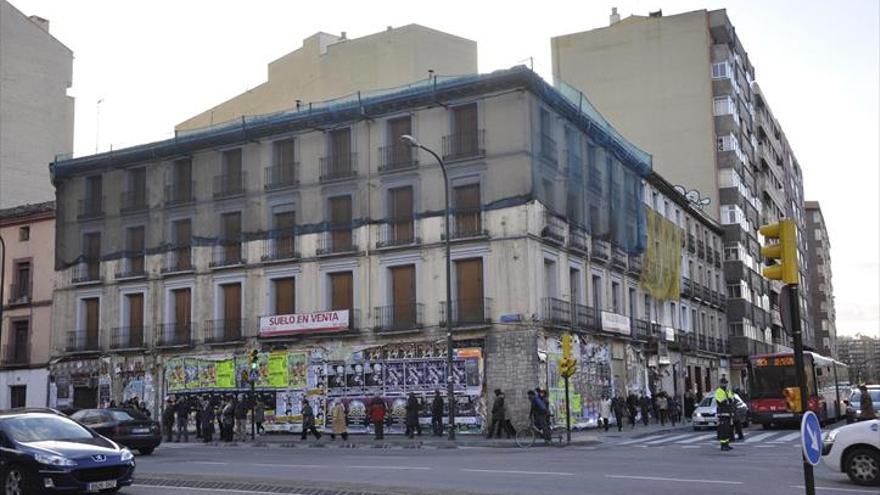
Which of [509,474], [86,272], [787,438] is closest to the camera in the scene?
[509,474]

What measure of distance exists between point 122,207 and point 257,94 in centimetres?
1328

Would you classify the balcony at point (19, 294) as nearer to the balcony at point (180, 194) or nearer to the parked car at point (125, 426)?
the balcony at point (180, 194)

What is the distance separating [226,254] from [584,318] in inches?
602

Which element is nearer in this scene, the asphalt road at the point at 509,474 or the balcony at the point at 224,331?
the asphalt road at the point at 509,474

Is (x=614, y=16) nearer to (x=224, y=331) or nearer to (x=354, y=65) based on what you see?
(x=354, y=65)

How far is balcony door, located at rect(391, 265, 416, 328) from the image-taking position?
3553cm

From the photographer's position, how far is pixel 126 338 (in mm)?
41938

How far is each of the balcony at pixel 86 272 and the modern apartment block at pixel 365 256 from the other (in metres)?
0.08

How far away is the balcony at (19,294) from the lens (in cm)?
4544

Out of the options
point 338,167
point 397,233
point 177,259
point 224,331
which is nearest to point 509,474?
point 397,233

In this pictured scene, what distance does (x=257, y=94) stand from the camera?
53938 mm

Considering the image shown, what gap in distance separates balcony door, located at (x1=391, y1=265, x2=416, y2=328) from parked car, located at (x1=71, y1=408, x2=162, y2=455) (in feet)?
38.4

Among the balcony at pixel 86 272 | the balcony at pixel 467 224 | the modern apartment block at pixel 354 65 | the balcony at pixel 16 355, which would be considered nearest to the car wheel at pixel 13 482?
the balcony at pixel 467 224

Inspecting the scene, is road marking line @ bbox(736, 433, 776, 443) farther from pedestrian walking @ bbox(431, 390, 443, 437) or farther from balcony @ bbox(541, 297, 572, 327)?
pedestrian walking @ bbox(431, 390, 443, 437)
